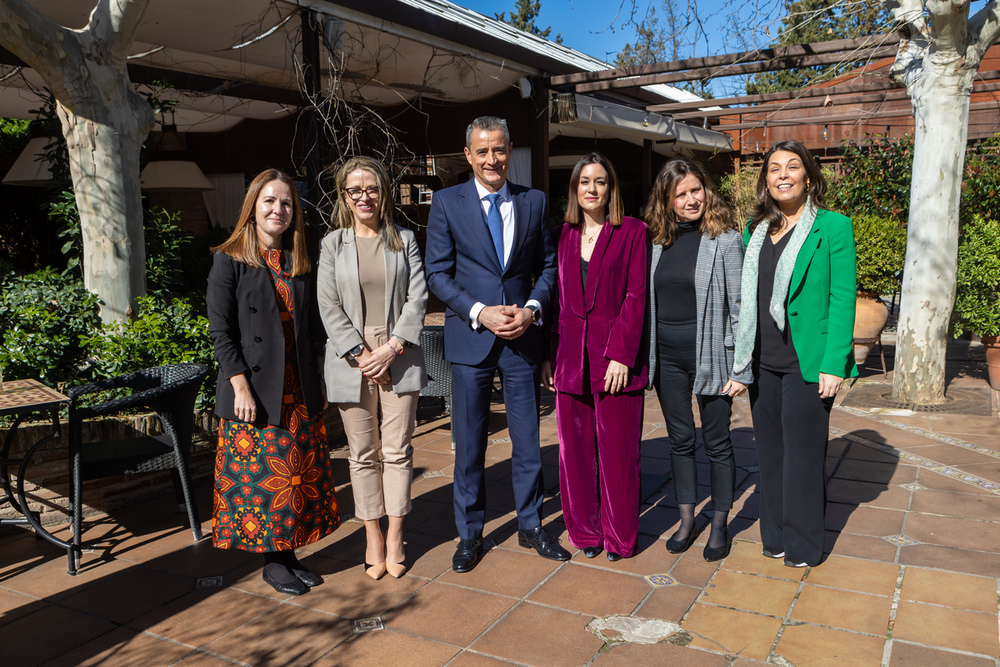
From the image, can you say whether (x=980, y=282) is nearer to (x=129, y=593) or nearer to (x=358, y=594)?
(x=358, y=594)

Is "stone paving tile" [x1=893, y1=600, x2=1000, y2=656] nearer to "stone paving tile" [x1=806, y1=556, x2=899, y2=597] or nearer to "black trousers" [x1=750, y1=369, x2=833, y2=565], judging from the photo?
"stone paving tile" [x1=806, y1=556, x2=899, y2=597]

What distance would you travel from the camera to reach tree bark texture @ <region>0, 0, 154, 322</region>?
4.06m

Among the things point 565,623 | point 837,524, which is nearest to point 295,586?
point 565,623

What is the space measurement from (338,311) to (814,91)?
693cm

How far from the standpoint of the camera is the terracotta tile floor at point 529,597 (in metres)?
2.57

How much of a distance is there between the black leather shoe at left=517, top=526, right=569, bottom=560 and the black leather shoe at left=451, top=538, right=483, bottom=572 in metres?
0.22

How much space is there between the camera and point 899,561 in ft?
10.5

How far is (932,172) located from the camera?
5.77 metres

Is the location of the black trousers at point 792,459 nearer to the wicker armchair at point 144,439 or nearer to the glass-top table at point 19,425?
the wicker armchair at point 144,439

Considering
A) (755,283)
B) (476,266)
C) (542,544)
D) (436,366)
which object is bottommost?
(542,544)

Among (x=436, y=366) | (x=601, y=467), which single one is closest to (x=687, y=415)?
(x=601, y=467)

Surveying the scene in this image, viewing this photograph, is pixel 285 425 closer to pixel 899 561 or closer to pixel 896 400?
pixel 899 561

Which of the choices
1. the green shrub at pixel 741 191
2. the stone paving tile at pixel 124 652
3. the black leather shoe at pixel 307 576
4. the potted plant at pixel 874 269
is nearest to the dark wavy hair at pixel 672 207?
the black leather shoe at pixel 307 576

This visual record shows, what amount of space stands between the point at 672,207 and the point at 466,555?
1750 mm
